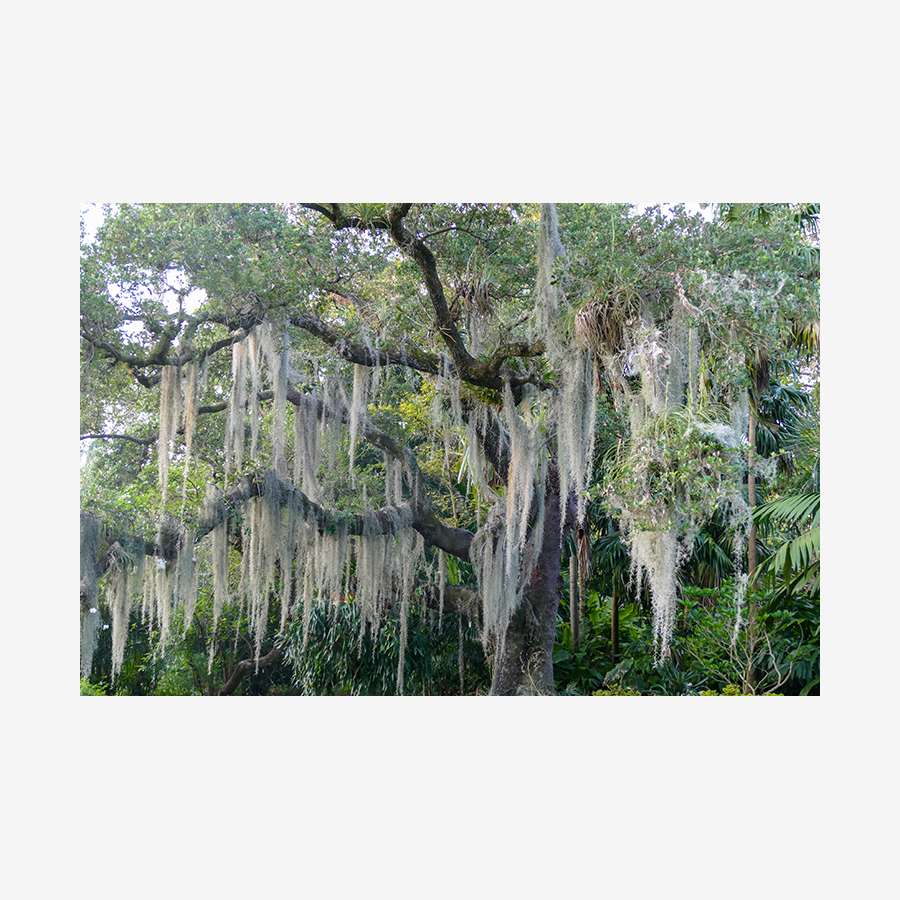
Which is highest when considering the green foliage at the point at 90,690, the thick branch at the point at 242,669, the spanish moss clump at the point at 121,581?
the spanish moss clump at the point at 121,581

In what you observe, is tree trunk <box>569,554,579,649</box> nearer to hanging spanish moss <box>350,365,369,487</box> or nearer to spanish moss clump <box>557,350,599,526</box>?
spanish moss clump <box>557,350,599,526</box>

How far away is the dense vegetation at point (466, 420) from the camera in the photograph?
429cm

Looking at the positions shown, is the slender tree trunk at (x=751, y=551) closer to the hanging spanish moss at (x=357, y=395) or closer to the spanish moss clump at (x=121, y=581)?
the hanging spanish moss at (x=357, y=395)

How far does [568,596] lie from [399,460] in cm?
306

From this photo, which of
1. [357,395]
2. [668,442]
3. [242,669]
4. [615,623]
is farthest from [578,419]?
[242,669]

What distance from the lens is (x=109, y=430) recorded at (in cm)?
659

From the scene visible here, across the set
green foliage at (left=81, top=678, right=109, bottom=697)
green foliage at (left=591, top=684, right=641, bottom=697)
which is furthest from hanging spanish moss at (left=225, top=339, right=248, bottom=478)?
green foliage at (left=591, top=684, right=641, bottom=697)

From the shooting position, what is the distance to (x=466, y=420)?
6.07 metres

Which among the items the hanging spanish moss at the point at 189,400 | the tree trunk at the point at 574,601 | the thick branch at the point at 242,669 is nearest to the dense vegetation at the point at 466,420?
the hanging spanish moss at the point at 189,400

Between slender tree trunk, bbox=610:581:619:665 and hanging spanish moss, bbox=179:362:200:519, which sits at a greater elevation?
hanging spanish moss, bbox=179:362:200:519

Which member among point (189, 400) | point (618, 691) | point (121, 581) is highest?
point (189, 400)

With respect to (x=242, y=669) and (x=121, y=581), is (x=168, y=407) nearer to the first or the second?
(x=121, y=581)

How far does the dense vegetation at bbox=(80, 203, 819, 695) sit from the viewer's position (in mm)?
4293

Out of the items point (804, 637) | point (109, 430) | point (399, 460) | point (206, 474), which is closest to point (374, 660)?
point (399, 460)
